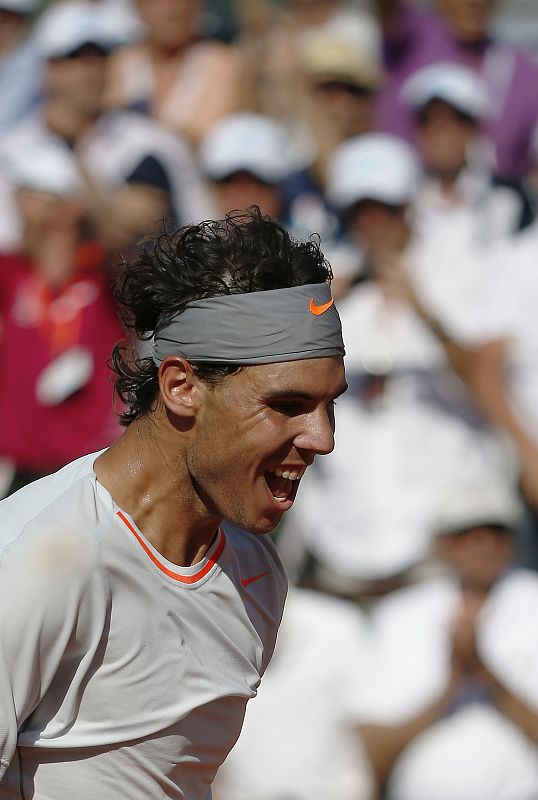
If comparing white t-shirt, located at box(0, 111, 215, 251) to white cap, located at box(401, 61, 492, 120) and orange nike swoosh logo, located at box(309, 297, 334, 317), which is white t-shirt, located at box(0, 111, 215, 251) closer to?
white cap, located at box(401, 61, 492, 120)

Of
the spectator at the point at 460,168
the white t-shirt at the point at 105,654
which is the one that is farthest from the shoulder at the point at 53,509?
the spectator at the point at 460,168

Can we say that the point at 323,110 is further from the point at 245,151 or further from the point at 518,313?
the point at 518,313

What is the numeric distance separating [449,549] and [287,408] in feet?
8.12

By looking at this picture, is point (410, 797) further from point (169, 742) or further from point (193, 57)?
point (193, 57)

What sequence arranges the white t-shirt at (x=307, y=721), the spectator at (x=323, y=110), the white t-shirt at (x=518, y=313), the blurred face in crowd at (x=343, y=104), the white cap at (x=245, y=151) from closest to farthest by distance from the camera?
1. the white t-shirt at (x=307, y=721)
2. the white t-shirt at (x=518, y=313)
3. the white cap at (x=245, y=151)
4. the spectator at (x=323, y=110)
5. the blurred face in crowd at (x=343, y=104)

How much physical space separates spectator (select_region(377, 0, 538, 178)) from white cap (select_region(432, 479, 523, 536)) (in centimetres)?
146

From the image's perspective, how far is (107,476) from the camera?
227cm

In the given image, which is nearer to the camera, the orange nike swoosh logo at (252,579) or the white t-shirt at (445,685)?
the orange nike swoosh logo at (252,579)

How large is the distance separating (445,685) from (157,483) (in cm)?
238

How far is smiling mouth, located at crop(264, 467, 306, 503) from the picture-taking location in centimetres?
223

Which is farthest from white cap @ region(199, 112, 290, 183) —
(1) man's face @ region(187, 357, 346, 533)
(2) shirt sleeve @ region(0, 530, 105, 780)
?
(2) shirt sleeve @ region(0, 530, 105, 780)

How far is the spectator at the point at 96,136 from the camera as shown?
5.28 metres

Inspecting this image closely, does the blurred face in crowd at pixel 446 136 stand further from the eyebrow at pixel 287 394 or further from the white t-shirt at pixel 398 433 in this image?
the eyebrow at pixel 287 394

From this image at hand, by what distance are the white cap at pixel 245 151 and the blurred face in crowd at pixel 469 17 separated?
3.06ft
